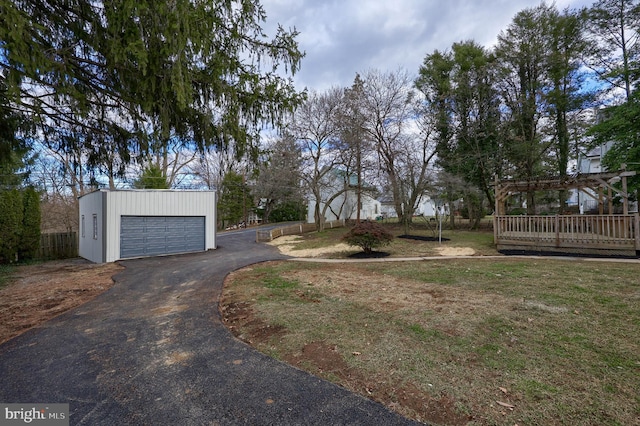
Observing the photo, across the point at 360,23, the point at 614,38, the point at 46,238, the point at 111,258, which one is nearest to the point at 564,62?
the point at 614,38

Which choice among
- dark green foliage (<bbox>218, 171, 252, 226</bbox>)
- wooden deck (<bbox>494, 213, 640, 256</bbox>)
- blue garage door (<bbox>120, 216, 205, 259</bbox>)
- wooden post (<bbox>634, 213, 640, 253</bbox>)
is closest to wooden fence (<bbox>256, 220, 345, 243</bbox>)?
blue garage door (<bbox>120, 216, 205, 259</bbox>)

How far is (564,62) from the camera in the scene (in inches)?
619

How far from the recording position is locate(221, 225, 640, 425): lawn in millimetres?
2377

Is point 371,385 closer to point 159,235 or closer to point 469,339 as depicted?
point 469,339

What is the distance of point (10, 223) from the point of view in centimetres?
1130

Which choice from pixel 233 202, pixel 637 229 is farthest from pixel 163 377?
pixel 233 202

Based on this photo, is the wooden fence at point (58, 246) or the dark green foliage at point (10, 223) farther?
the wooden fence at point (58, 246)

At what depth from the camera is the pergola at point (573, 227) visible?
9.41 metres

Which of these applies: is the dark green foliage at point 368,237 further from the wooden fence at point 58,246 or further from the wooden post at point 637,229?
the wooden fence at point 58,246

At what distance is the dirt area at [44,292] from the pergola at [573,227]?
13.8 metres

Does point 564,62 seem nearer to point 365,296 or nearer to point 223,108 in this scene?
point 365,296

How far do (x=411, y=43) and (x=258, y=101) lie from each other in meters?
10.7

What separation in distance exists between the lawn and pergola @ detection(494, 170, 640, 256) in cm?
293

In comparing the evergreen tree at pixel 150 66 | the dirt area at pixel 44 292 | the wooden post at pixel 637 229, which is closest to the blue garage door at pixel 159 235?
the dirt area at pixel 44 292
